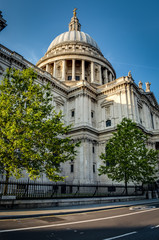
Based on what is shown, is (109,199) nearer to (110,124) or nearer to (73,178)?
(73,178)

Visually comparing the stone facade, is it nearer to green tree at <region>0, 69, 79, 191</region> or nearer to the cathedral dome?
green tree at <region>0, 69, 79, 191</region>

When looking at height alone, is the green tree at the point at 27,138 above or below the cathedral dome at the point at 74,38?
below

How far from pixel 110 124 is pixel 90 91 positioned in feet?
28.5

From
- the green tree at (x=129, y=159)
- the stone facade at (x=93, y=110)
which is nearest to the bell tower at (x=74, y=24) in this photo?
the stone facade at (x=93, y=110)

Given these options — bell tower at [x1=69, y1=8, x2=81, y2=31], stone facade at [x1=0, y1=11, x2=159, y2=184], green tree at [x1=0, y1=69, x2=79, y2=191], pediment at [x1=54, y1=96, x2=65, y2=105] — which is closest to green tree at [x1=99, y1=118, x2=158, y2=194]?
stone facade at [x1=0, y1=11, x2=159, y2=184]

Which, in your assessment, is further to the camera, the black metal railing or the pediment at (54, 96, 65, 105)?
the pediment at (54, 96, 65, 105)

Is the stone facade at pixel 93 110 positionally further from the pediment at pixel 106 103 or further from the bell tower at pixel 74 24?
the bell tower at pixel 74 24

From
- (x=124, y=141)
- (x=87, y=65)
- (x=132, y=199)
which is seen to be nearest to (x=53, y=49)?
(x=87, y=65)

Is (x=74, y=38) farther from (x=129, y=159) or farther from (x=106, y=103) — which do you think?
(x=129, y=159)

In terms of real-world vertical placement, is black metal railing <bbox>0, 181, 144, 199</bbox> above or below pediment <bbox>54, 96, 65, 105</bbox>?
below

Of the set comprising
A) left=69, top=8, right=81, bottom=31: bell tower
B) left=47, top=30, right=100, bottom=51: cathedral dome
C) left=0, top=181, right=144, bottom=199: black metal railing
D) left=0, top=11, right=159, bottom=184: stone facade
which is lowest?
left=0, top=181, right=144, bottom=199: black metal railing

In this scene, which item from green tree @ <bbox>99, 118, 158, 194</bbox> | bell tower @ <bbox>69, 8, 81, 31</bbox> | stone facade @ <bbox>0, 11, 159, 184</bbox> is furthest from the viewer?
bell tower @ <bbox>69, 8, 81, 31</bbox>

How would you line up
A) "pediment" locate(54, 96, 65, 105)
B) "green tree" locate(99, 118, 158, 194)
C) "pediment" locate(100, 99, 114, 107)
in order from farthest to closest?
"pediment" locate(100, 99, 114, 107)
"pediment" locate(54, 96, 65, 105)
"green tree" locate(99, 118, 158, 194)

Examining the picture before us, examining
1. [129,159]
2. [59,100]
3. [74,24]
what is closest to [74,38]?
[74,24]
